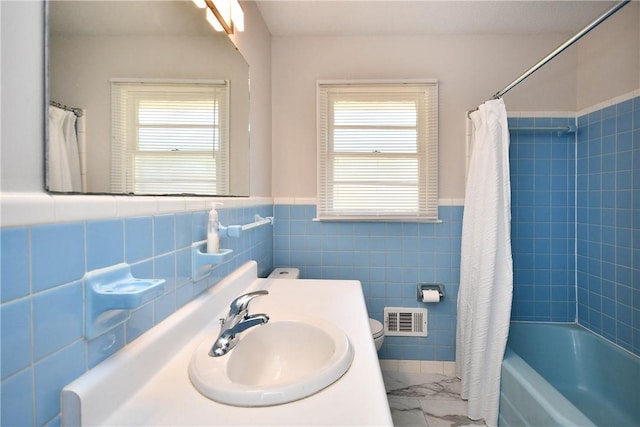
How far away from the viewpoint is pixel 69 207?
0.53 metres

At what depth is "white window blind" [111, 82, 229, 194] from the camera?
0.76 m

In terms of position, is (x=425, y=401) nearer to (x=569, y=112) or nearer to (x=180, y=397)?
(x=180, y=397)

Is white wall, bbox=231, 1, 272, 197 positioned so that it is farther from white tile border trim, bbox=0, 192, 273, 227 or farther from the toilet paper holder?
the toilet paper holder

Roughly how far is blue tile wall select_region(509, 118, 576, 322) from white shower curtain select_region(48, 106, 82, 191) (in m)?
2.43

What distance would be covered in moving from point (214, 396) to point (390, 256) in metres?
1.81

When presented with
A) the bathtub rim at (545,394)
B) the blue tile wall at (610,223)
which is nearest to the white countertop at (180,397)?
the bathtub rim at (545,394)

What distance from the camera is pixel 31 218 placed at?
0.46 meters

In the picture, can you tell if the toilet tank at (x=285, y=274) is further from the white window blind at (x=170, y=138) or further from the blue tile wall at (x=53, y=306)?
the blue tile wall at (x=53, y=306)

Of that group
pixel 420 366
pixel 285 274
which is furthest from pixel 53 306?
pixel 420 366

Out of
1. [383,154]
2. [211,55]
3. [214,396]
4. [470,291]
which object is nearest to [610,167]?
[470,291]

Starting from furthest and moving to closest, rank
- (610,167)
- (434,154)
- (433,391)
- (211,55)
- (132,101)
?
(434,154) < (433,391) < (610,167) < (211,55) < (132,101)

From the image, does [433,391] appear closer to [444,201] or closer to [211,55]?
[444,201]

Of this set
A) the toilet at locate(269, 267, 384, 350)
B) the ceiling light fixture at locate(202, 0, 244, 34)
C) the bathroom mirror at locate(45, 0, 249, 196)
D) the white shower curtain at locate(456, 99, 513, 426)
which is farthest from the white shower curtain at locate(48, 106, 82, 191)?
the white shower curtain at locate(456, 99, 513, 426)

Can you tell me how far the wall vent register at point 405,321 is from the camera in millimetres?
2293
